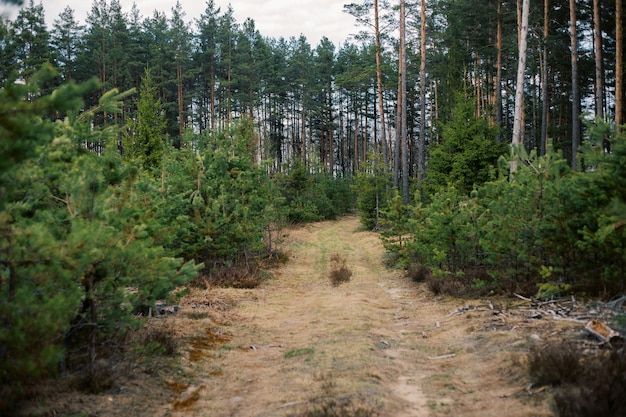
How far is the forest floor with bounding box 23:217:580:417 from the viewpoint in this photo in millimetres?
4395

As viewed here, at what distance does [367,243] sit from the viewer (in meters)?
20.6

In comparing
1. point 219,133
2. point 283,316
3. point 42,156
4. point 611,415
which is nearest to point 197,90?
point 219,133

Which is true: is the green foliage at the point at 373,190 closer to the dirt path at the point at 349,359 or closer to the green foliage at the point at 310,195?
the green foliage at the point at 310,195

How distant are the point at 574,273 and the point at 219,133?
9904 mm

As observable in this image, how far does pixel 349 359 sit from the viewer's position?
586cm

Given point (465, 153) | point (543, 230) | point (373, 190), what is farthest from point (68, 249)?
point (373, 190)

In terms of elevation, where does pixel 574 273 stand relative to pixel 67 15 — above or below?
below

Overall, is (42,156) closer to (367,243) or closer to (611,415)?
(611,415)

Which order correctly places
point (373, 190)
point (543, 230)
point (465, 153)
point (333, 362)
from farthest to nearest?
1. point (373, 190)
2. point (465, 153)
3. point (543, 230)
4. point (333, 362)

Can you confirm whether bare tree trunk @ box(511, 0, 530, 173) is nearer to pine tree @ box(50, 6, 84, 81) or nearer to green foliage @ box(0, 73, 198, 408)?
green foliage @ box(0, 73, 198, 408)

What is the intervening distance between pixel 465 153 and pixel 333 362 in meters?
12.3

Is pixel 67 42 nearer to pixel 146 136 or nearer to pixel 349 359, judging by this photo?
pixel 146 136

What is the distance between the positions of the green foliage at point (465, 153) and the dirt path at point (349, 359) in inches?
269

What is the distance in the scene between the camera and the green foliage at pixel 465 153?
16.0 metres
